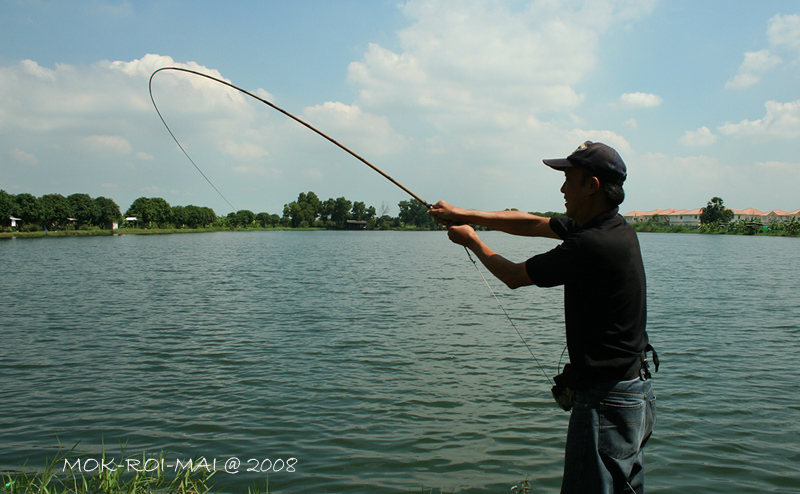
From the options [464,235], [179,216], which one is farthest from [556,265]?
[179,216]

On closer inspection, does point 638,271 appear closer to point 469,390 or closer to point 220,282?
point 469,390

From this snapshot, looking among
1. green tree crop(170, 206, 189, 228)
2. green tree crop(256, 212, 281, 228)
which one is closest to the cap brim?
green tree crop(256, 212, 281, 228)

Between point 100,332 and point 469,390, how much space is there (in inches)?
426

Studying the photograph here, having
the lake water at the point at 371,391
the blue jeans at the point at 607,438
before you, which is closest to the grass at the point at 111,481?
the lake water at the point at 371,391

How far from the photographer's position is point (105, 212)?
12062 cm

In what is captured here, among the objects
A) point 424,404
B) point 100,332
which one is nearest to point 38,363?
point 100,332

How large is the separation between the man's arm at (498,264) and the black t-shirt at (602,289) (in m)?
0.09

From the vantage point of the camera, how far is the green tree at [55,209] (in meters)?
103

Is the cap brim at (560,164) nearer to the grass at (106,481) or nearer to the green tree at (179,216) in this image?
the grass at (106,481)

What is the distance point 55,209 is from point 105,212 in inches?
594

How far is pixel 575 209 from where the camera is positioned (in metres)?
3.27

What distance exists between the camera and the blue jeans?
9.74 ft

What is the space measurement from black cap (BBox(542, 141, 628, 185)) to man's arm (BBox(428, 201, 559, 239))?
786 mm

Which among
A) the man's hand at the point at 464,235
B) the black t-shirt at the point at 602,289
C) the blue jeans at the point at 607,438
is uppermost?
the man's hand at the point at 464,235
